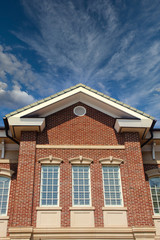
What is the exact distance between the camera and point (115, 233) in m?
10.2

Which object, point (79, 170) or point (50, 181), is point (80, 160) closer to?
point (79, 170)

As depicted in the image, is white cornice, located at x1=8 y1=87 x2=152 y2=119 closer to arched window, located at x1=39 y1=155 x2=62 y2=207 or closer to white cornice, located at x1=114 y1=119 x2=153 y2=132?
white cornice, located at x1=114 y1=119 x2=153 y2=132

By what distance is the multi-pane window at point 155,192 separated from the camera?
1215 centimetres

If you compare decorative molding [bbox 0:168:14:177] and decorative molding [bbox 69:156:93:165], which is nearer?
decorative molding [bbox 69:156:93:165]

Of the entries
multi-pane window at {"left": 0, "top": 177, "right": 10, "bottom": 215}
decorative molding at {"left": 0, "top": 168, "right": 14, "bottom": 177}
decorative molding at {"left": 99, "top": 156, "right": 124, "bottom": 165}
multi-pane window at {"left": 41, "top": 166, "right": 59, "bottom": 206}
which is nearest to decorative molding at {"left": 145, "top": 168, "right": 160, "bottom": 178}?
decorative molding at {"left": 99, "top": 156, "right": 124, "bottom": 165}

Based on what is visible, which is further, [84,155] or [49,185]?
[84,155]

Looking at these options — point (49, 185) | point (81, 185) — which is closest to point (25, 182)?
point (49, 185)

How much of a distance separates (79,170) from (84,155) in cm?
82

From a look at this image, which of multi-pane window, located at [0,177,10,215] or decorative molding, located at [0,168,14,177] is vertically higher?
decorative molding, located at [0,168,14,177]

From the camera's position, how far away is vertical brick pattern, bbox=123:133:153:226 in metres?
10.4

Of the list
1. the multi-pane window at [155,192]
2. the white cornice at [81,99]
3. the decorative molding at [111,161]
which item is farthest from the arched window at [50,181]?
the multi-pane window at [155,192]

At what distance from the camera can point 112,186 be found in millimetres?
11273

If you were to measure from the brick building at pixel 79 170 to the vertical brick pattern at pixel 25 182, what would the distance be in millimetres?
41

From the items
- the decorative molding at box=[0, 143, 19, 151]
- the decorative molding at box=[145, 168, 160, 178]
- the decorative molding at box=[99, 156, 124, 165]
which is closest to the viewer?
the decorative molding at box=[99, 156, 124, 165]
